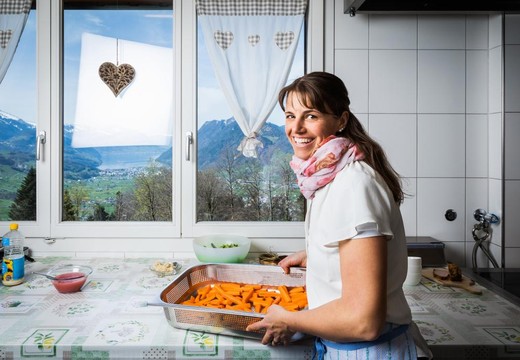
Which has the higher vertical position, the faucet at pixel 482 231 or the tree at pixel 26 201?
the tree at pixel 26 201

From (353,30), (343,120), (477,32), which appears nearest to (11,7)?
(353,30)

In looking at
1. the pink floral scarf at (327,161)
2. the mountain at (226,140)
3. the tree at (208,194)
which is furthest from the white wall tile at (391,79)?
the pink floral scarf at (327,161)

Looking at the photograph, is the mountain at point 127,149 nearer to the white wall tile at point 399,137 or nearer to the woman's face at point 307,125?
the white wall tile at point 399,137

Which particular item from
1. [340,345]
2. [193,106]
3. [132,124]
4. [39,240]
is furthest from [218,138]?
[340,345]

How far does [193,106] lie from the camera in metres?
2.16

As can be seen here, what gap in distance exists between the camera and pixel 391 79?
2129 millimetres

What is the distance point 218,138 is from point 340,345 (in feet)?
4.58

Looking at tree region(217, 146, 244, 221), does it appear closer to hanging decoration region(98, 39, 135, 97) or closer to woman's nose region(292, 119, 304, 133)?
hanging decoration region(98, 39, 135, 97)

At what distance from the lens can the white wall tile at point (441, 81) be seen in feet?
6.99

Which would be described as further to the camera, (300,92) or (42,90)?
(42,90)

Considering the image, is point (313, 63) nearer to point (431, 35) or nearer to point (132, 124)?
point (431, 35)

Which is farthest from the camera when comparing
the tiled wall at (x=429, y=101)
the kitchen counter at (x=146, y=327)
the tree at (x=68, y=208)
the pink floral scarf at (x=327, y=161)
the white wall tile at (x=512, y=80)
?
the tree at (x=68, y=208)

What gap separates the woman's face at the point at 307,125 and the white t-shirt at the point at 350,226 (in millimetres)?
110

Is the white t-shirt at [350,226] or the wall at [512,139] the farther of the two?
the wall at [512,139]
